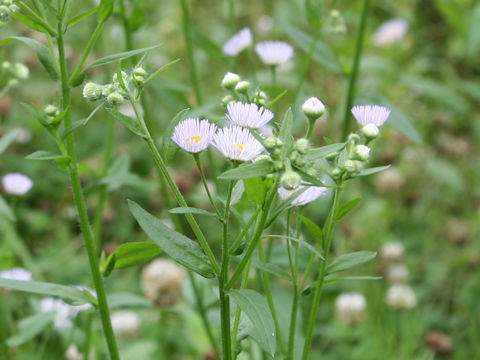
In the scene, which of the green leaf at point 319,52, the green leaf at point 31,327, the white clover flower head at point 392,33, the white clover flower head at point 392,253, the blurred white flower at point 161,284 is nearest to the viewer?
the green leaf at point 31,327

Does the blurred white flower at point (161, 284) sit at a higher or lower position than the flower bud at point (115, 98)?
higher

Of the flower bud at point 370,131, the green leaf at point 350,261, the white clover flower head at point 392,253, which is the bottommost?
the green leaf at point 350,261

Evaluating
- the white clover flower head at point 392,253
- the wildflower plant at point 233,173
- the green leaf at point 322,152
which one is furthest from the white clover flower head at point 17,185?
the white clover flower head at point 392,253

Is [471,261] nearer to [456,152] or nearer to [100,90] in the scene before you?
[456,152]

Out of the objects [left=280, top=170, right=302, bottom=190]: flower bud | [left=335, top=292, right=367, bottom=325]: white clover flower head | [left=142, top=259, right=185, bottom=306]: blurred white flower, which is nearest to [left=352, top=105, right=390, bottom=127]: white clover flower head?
[left=280, top=170, right=302, bottom=190]: flower bud

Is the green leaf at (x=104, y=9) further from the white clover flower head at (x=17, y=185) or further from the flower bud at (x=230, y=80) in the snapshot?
the white clover flower head at (x=17, y=185)

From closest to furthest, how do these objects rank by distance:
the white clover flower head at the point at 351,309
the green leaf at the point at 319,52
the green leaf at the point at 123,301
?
the green leaf at the point at 123,301
the green leaf at the point at 319,52
the white clover flower head at the point at 351,309

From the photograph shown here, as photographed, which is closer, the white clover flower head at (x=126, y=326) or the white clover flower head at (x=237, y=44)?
the white clover flower head at (x=237, y=44)
